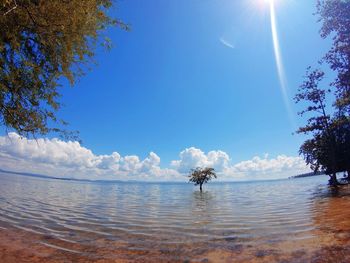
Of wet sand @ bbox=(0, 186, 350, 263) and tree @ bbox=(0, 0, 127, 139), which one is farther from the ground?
tree @ bbox=(0, 0, 127, 139)

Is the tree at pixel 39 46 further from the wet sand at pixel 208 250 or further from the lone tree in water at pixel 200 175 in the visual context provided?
the lone tree in water at pixel 200 175

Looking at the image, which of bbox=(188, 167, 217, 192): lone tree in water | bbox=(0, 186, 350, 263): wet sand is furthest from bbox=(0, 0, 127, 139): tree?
bbox=(188, 167, 217, 192): lone tree in water

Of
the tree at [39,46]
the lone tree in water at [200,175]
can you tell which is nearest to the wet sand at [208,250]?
the tree at [39,46]

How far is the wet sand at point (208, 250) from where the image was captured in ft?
22.2

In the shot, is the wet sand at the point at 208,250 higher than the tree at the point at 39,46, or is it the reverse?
the tree at the point at 39,46

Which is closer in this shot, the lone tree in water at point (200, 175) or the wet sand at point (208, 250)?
the wet sand at point (208, 250)

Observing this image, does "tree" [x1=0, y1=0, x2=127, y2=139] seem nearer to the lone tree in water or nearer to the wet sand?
the wet sand

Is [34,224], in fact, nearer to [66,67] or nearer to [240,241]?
[66,67]

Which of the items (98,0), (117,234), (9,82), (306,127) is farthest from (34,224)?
(306,127)

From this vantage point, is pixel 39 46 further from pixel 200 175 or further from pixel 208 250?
pixel 200 175

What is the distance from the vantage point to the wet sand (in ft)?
22.2

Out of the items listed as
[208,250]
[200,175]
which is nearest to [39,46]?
[208,250]

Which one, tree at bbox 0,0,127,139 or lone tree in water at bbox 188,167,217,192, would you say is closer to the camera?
tree at bbox 0,0,127,139

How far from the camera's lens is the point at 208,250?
26.3 ft
